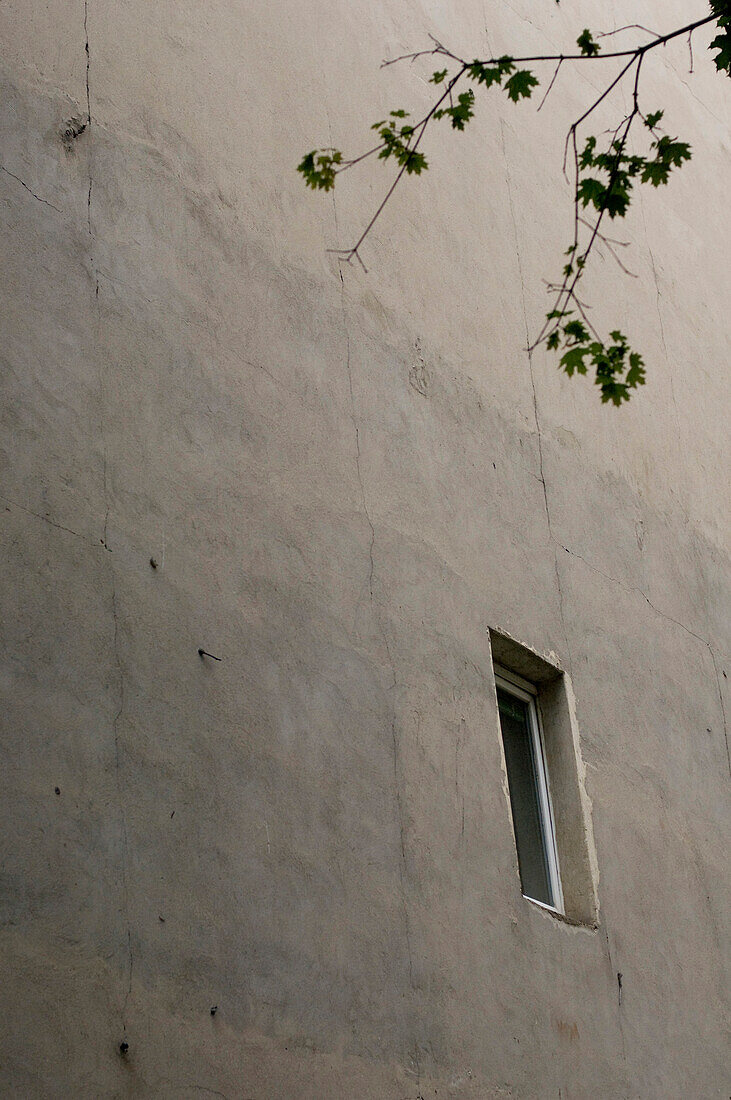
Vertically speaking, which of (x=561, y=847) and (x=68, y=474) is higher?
(x=68, y=474)

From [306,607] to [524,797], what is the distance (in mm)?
2245

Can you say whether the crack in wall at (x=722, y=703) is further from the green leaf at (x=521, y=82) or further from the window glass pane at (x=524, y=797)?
the green leaf at (x=521, y=82)

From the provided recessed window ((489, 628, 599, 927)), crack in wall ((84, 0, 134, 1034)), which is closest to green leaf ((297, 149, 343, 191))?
crack in wall ((84, 0, 134, 1034))

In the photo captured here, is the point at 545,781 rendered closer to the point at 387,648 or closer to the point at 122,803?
the point at 387,648

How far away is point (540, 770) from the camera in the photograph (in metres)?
8.78

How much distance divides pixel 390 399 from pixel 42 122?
2.53 m

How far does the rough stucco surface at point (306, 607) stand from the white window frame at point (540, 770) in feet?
0.87

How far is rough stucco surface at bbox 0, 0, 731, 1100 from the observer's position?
19.1ft

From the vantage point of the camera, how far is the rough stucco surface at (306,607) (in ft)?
19.1

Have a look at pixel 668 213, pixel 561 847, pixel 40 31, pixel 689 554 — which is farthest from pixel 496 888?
pixel 668 213

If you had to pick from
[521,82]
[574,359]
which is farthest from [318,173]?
[574,359]

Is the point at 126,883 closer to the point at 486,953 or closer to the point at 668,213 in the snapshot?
the point at 486,953

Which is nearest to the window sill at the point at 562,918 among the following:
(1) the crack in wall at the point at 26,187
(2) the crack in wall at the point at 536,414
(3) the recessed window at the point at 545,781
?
(3) the recessed window at the point at 545,781

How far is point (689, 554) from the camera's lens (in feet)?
35.8
